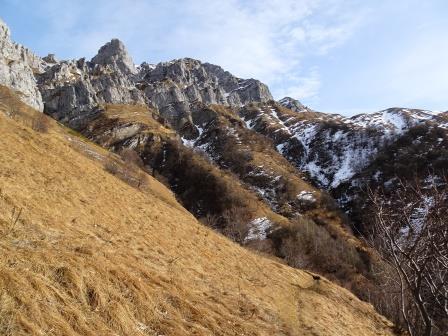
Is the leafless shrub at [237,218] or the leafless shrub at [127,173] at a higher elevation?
the leafless shrub at [237,218]

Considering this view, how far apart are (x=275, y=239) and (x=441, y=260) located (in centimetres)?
12052

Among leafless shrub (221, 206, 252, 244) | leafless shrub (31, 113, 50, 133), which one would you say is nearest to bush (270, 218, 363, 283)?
leafless shrub (221, 206, 252, 244)

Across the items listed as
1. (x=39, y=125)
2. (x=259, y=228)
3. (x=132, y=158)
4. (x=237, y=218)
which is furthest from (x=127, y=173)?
(x=132, y=158)

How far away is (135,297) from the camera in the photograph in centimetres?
1335

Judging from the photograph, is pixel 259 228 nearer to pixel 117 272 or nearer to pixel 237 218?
pixel 237 218

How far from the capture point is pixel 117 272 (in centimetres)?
1399

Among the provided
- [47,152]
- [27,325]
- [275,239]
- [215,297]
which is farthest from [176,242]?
[275,239]

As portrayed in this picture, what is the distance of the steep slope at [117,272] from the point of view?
10789mm

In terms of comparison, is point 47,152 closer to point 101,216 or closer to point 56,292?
point 101,216

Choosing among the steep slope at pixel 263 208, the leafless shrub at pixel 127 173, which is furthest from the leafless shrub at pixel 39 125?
the steep slope at pixel 263 208

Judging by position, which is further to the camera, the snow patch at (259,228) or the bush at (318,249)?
the snow patch at (259,228)

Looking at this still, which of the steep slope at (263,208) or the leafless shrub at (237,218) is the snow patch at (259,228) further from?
the leafless shrub at (237,218)

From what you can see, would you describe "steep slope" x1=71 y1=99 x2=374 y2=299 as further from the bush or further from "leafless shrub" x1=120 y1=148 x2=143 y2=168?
"leafless shrub" x1=120 y1=148 x2=143 y2=168

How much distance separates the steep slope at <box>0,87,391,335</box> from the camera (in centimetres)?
1079
